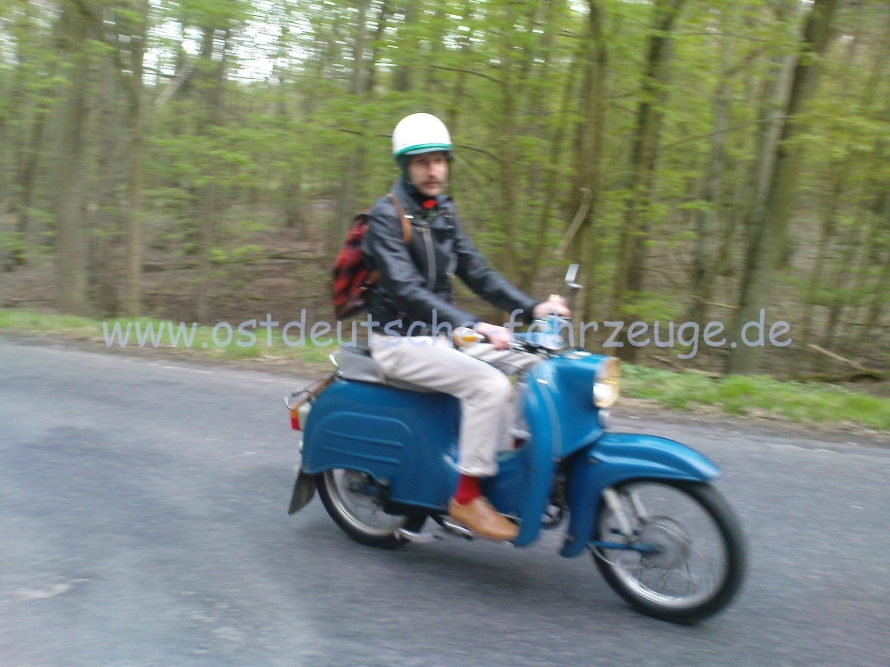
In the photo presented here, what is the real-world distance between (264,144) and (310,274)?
5295mm

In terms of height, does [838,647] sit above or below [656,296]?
below

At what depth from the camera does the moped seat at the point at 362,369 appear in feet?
12.4

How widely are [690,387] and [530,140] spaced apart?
4.38 metres

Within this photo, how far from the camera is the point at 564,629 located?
10.3ft

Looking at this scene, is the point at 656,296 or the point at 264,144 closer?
the point at 656,296

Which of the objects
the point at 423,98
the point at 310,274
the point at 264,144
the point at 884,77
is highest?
the point at 884,77

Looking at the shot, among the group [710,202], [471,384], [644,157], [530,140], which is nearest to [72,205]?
[530,140]

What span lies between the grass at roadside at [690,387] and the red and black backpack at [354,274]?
3779mm

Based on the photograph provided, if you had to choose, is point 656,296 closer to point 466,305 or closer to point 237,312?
point 466,305

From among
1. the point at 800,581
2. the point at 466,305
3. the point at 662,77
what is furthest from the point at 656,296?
the point at 800,581

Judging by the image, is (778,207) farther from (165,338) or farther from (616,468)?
(616,468)

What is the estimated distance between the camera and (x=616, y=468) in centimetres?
317

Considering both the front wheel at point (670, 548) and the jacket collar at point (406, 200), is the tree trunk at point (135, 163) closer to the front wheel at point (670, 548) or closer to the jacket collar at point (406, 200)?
the jacket collar at point (406, 200)

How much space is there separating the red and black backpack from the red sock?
0.98 m
